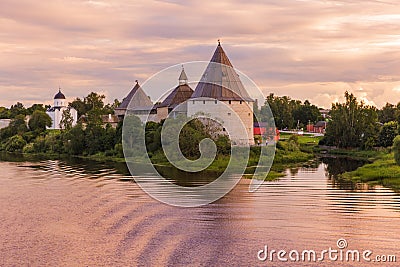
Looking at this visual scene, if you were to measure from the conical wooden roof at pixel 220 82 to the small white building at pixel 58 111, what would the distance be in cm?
2837

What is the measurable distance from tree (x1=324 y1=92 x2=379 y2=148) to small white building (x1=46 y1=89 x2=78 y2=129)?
29616 millimetres

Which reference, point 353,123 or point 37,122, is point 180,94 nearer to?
point 353,123

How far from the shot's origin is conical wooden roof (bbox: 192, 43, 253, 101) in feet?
97.4

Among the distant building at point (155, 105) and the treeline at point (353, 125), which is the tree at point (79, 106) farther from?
the treeline at point (353, 125)

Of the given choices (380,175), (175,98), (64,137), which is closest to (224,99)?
(175,98)

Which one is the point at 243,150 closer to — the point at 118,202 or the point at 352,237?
the point at 118,202

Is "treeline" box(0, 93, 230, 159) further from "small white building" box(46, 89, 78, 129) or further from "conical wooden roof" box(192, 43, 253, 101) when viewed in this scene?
"small white building" box(46, 89, 78, 129)

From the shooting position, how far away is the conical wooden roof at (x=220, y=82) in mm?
29688

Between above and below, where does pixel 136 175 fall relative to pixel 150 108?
below

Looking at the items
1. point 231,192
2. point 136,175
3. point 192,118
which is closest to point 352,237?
point 231,192

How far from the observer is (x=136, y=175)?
22062 mm

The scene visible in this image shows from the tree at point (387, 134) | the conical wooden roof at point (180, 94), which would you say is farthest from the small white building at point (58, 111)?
the tree at point (387, 134)

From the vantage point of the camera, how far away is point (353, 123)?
34719 mm

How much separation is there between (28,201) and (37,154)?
23.1 metres
